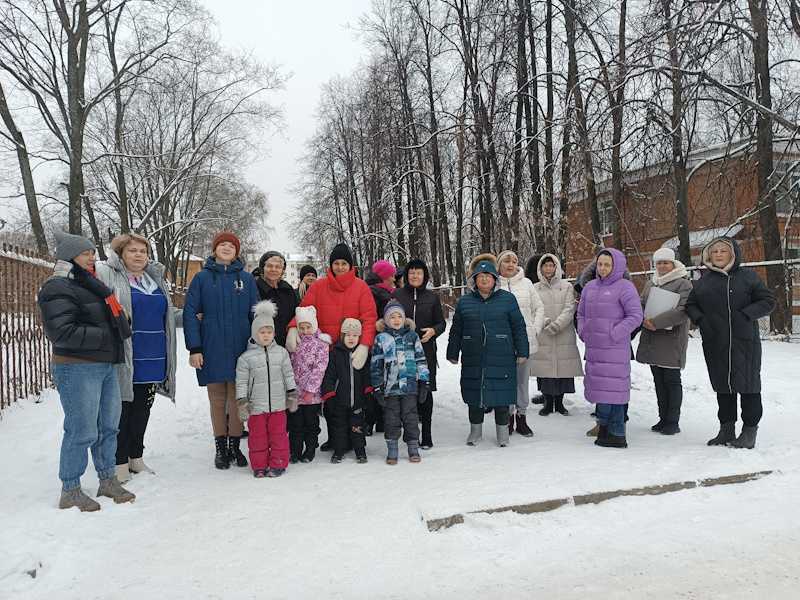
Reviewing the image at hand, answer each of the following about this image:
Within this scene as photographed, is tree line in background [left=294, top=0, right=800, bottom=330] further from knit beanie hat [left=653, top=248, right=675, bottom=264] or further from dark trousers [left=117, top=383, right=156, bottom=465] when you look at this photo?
dark trousers [left=117, top=383, right=156, bottom=465]

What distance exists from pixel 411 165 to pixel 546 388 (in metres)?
16.0

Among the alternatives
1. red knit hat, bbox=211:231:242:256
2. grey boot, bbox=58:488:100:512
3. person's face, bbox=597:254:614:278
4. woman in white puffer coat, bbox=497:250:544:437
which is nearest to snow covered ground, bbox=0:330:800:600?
grey boot, bbox=58:488:100:512

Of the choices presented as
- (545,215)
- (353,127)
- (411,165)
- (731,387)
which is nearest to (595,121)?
(545,215)

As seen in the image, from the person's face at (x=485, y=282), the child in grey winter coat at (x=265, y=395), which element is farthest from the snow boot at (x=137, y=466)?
the person's face at (x=485, y=282)

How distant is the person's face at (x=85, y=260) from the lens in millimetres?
3676

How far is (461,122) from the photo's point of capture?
13781 millimetres

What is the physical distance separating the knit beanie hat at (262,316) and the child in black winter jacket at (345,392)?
2.14ft

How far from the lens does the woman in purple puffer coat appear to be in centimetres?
497

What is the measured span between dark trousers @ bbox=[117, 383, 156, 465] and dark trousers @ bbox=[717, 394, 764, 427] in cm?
504

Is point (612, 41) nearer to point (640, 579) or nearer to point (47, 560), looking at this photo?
point (640, 579)

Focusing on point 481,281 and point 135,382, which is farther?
point 481,281

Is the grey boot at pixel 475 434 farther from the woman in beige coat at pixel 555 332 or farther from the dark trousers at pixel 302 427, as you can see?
the dark trousers at pixel 302 427

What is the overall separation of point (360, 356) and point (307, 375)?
0.50 m

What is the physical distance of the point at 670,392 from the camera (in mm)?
5488
